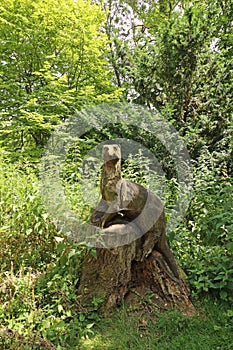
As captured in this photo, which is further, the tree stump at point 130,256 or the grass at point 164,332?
the tree stump at point 130,256

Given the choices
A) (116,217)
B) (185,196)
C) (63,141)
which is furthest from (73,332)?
(63,141)

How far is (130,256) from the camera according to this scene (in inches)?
99.0

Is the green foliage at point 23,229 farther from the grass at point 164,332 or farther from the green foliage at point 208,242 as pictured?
the green foliage at point 208,242

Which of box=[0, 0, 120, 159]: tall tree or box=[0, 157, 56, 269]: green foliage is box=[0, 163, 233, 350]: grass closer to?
box=[0, 157, 56, 269]: green foliage

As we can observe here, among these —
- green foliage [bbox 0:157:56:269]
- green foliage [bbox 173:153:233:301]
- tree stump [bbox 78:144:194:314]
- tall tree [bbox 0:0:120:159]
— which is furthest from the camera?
tall tree [bbox 0:0:120:159]

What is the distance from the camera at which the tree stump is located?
2.43 m

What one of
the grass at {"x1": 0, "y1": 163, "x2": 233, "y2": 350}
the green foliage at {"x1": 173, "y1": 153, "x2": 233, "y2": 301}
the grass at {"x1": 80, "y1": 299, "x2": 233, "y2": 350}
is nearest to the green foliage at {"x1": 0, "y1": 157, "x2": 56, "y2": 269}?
the grass at {"x1": 0, "y1": 163, "x2": 233, "y2": 350}

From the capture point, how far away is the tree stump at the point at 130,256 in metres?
2.43

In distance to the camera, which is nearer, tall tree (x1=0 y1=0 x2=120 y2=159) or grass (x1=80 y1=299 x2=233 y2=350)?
grass (x1=80 y1=299 x2=233 y2=350)

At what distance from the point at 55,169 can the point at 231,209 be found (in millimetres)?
1854

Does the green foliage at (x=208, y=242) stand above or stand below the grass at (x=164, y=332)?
above

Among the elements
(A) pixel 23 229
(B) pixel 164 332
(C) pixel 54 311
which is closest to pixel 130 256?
(B) pixel 164 332

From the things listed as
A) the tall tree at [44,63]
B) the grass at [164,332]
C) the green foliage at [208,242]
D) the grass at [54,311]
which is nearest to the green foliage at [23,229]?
the grass at [54,311]

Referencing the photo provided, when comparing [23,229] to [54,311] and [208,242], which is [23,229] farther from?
[208,242]
